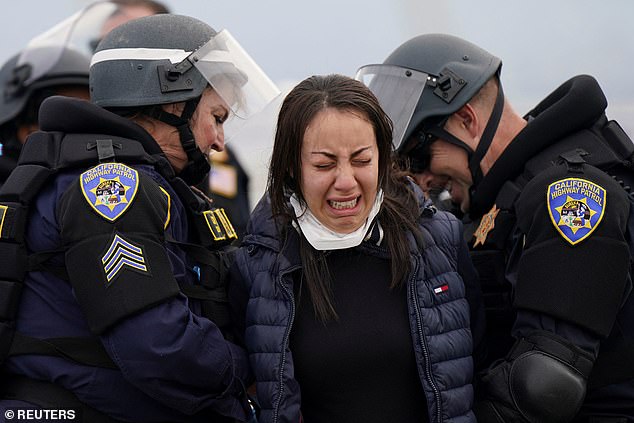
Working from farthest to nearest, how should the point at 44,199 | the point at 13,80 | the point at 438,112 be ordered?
1. the point at 13,80
2. the point at 438,112
3. the point at 44,199

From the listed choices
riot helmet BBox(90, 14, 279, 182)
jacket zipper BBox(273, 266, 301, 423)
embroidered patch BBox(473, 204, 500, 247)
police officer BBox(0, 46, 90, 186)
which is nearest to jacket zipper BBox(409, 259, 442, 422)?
jacket zipper BBox(273, 266, 301, 423)

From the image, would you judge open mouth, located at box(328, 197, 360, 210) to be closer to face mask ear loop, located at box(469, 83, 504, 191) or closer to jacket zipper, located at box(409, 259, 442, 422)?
jacket zipper, located at box(409, 259, 442, 422)

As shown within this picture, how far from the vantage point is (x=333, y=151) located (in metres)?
2.61

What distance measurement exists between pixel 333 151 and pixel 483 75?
1.05 metres

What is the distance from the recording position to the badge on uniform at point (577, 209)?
2691 mm

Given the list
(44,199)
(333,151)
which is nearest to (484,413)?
(333,151)

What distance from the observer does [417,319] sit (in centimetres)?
263

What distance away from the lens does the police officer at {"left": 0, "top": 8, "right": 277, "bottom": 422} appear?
254cm

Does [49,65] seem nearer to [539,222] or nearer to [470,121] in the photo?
[470,121]

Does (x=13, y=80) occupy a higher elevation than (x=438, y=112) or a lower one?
lower

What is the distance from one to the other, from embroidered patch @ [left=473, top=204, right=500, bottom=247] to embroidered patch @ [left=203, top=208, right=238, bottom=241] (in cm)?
87

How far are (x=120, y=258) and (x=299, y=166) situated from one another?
59cm

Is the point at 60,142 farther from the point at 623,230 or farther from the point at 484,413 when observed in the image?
the point at 623,230

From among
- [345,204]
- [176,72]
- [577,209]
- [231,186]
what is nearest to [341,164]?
[345,204]
